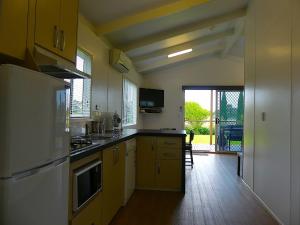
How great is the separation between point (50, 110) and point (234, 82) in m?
7.88

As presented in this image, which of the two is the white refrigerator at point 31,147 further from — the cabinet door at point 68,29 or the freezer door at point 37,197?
the cabinet door at point 68,29

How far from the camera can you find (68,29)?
2.01m

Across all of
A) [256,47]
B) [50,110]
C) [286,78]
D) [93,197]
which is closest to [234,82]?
[256,47]

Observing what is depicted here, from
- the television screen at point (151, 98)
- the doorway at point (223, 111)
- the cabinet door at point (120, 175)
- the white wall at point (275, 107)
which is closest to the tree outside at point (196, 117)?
the doorway at point (223, 111)

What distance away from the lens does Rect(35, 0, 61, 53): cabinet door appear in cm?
157

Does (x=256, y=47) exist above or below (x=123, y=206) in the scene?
above

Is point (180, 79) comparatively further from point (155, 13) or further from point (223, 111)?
point (155, 13)

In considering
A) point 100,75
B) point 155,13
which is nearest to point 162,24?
point 155,13

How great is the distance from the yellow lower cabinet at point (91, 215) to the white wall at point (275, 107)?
1766mm

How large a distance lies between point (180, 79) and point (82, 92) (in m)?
5.42

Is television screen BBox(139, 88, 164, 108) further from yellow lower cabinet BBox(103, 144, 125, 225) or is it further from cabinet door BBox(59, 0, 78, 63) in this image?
cabinet door BBox(59, 0, 78, 63)

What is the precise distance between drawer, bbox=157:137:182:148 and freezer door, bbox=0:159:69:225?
2642 millimetres

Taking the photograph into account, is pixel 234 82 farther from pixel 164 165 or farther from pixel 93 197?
pixel 93 197

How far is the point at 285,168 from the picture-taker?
2.74 meters
